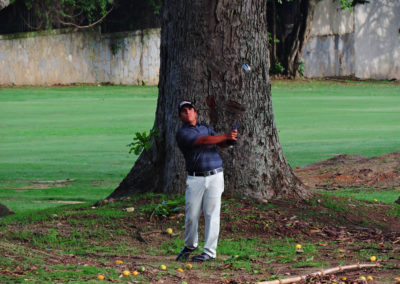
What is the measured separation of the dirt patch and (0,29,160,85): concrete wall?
89.2 ft

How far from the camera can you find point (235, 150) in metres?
10.4

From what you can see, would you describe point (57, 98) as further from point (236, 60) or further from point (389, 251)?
point (389, 251)

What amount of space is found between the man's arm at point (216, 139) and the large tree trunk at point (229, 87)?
2268 millimetres

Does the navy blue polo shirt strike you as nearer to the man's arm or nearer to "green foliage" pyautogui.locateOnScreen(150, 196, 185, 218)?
the man's arm

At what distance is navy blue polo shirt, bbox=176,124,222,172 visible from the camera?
318 inches

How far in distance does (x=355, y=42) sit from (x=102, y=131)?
28.9 meters

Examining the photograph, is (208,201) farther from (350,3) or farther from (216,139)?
(350,3)

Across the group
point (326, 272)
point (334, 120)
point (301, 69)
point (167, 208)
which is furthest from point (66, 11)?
point (326, 272)

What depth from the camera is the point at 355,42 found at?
48875 millimetres

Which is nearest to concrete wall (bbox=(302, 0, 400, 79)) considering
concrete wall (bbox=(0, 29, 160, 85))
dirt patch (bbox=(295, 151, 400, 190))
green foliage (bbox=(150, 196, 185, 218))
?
concrete wall (bbox=(0, 29, 160, 85))

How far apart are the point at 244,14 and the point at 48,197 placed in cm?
449

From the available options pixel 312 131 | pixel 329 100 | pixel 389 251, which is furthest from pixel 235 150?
pixel 329 100

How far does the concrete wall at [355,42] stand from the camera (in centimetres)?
4778

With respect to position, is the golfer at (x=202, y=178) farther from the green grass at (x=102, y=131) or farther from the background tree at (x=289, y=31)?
the background tree at (x=289, y=31)
